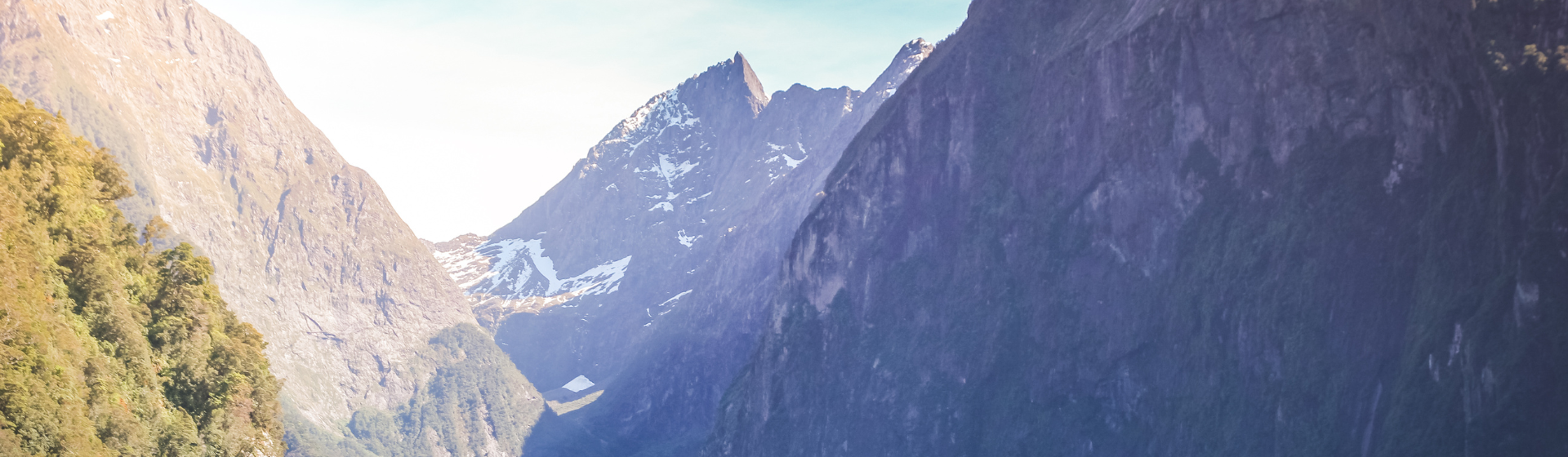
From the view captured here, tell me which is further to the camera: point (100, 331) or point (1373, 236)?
point (1373, 236)

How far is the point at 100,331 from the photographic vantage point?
259 ft

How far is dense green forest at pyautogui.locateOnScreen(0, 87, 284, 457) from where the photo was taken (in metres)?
65.9

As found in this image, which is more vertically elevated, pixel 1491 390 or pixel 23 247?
pixel 23 247

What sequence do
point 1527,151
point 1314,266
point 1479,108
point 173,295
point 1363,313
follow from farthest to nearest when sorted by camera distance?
point 1314,266 → point 1363,313 → point 1479,108 → point 1527,151 → point 173,295

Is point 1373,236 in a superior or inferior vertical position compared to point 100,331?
inferior

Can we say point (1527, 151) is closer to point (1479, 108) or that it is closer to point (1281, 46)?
point (1479, 108)

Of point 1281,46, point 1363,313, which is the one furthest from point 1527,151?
point 1281,46

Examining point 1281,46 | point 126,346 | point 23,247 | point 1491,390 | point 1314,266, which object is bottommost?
point 1491,390

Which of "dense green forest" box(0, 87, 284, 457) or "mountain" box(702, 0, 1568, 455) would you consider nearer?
"dense green forest" box(0, 87, 284, 457)

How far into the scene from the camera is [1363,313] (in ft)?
518

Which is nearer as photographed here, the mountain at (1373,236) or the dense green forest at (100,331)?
the dense green forest at (100,331)

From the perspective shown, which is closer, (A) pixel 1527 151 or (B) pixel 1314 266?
(A) pixel 1527 151

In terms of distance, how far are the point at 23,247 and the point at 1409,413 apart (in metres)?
150

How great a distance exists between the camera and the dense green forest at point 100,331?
6594 cm
